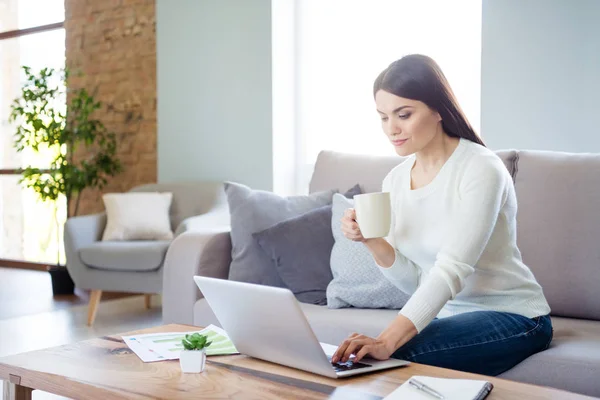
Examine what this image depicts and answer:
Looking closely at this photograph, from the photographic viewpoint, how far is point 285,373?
1399mm

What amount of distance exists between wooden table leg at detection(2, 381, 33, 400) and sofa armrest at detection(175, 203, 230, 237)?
7.76 ft

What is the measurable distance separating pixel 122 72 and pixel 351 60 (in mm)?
2301

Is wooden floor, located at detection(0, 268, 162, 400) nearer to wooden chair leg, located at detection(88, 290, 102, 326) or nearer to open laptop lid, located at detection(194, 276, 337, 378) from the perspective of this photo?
wooden chair leg, located at detection(88, 290, 102, 326)

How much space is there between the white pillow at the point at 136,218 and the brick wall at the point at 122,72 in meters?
1.04

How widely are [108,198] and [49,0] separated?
9.47ft

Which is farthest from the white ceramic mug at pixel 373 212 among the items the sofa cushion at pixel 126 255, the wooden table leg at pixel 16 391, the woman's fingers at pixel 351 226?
the sofa cushion at pixel 126 255

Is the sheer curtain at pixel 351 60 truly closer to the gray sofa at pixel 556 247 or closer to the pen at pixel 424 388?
the gray sofa at pixel 556 247

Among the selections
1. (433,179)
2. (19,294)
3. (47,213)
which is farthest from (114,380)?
(47,213)

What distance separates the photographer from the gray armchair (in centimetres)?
405

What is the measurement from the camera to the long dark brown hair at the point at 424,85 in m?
1.68

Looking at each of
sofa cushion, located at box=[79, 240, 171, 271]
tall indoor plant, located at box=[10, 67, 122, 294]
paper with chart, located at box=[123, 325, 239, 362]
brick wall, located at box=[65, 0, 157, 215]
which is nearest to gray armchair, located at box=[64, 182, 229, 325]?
sofa cushion, located at box=[79, 240, 171, 271]

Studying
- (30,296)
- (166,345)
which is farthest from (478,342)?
(30,296)

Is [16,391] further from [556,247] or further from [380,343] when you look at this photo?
[556,247]

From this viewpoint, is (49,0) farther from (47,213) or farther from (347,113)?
(347,113)
